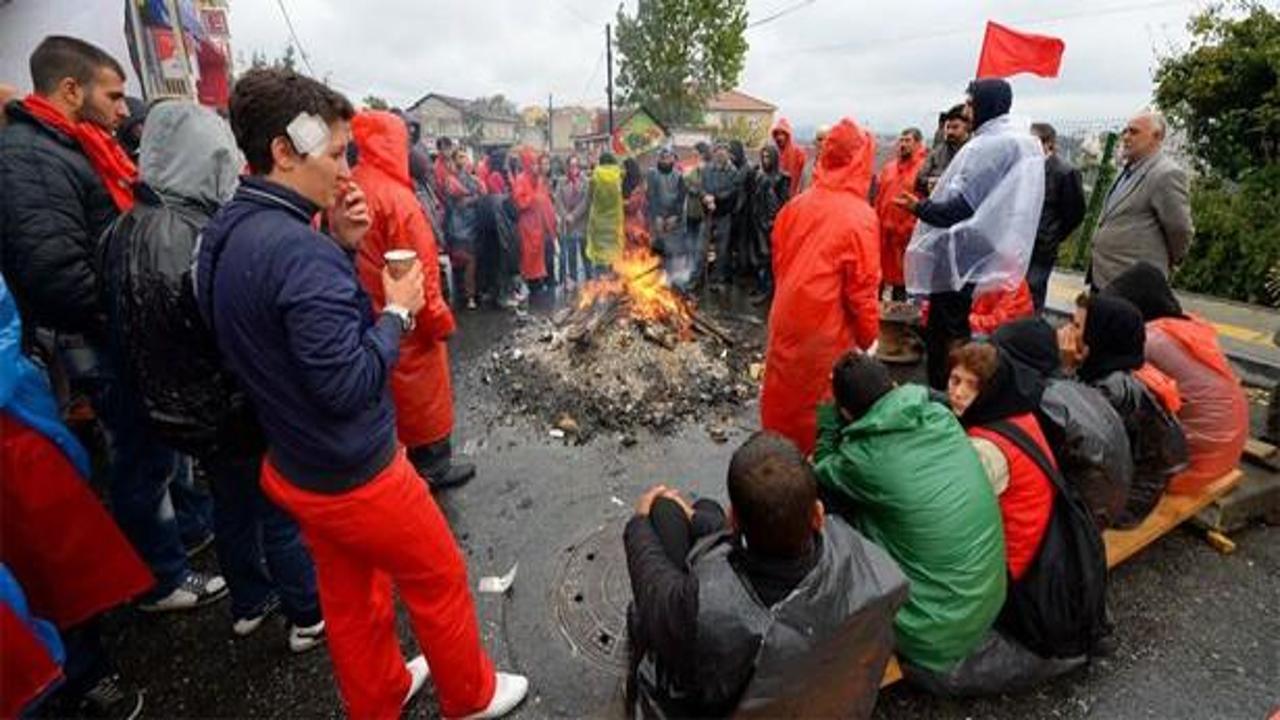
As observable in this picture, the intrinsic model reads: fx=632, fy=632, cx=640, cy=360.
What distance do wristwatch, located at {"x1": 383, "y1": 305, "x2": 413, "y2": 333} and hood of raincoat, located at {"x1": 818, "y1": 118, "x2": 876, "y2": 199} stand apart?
8.74ft

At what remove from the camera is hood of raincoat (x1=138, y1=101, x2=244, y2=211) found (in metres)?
2.33

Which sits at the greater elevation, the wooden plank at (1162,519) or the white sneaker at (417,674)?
the wooden plank at (1162,519)

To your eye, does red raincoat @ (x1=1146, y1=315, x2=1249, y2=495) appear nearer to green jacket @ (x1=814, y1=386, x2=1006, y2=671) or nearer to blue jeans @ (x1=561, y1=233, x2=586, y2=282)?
green jacket @ (x1=814, y1=386, x2=1006, y2=671)

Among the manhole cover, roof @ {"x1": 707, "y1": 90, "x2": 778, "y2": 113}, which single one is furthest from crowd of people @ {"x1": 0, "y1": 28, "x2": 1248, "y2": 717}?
roof @ {"x1": 707, "y1": 90, "x2": 778, "y2": 113}

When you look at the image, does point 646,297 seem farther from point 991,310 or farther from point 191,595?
point 191,595

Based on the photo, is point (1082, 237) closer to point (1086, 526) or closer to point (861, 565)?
point (1086, 526)

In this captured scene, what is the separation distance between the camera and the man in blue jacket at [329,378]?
169cm

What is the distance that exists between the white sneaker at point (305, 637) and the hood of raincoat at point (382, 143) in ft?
7.65

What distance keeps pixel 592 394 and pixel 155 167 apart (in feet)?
11.8

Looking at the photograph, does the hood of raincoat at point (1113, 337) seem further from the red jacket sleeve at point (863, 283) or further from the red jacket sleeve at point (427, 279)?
the red jacket sleeve at point (427, 279)

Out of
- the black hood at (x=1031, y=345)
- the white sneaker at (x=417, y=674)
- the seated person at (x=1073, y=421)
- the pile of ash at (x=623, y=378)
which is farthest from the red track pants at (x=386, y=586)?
the pile of ash at (x=623, y=378)

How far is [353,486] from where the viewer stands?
1.93 m

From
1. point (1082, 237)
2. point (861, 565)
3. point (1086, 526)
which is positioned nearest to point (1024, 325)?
point (1086, 526)

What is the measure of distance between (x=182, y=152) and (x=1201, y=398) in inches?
190
